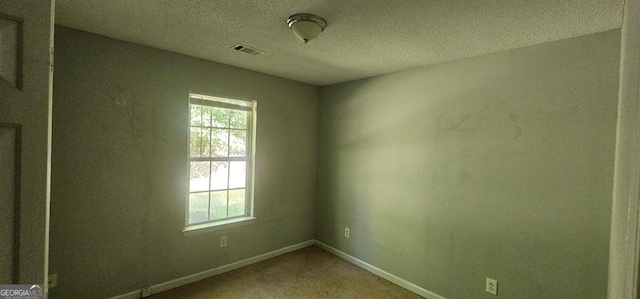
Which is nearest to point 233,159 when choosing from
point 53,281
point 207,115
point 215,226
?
point 207,115

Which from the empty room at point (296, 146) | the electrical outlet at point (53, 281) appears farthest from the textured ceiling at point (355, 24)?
the electrical outlet at point (53, 281)

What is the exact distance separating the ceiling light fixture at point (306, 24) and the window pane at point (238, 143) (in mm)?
1650

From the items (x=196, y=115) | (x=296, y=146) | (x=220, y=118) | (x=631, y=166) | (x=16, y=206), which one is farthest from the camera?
(x=296, y=146)

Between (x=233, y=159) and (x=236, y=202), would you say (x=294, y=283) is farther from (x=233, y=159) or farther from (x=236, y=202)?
(x=233, y=159)

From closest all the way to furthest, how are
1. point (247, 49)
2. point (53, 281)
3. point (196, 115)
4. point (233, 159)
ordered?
point (53, 281) < point (247, 49) < point (196, 115) < point (233, 159)

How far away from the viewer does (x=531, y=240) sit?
6.71 feet

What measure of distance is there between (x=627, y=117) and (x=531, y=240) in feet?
6.69

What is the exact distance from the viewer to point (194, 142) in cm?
277

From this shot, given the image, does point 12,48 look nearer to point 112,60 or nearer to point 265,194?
point 112,60

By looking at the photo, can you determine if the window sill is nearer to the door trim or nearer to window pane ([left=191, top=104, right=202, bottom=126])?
window pane ([left=191, top=104, right=202, bottom=126])

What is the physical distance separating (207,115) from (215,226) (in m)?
1.18

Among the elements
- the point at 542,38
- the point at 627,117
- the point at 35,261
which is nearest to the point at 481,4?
the point at 542,38

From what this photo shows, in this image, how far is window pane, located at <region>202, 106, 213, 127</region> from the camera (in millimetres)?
2822

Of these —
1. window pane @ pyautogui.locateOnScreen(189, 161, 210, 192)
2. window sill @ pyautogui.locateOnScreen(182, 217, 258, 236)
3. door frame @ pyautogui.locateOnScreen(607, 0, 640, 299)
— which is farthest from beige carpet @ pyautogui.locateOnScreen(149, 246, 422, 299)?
door frame @ pyautogui.locateOnScreen(607, 0, 640, 299)
